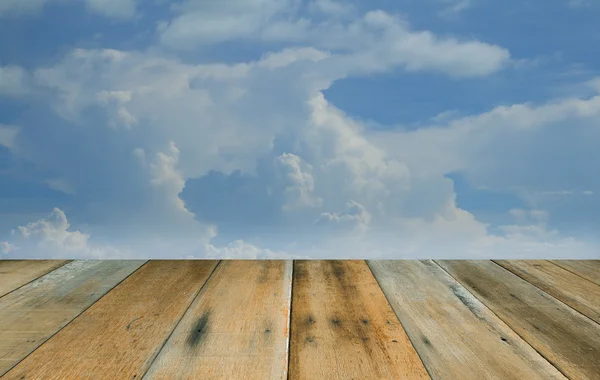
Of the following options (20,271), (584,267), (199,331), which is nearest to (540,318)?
(584,267)

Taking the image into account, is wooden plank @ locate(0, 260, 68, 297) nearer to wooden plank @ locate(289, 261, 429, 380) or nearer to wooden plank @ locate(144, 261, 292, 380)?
wooden plank @ locate(144, 261, 292, 380)

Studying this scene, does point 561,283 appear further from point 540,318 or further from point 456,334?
point 456,334

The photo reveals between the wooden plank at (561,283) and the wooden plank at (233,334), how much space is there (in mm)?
746

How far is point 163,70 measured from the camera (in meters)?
2.44

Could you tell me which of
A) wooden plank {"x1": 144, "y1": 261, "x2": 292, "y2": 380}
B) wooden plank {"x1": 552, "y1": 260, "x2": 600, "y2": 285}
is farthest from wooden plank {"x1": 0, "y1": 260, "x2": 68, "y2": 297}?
wooden plank {"x1": 552, "y1": 260, "x2": 600, "y2": 285}

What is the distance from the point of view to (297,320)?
1.16 metres

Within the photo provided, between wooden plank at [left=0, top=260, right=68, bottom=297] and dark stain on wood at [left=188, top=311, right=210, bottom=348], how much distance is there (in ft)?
2.06

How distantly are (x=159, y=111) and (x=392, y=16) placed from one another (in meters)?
1.25

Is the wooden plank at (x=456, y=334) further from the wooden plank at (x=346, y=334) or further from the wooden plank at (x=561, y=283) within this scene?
the wooden plank at (x=561, y=283)

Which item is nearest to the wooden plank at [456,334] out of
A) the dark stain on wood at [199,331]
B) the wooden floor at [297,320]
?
the wooden floor at [297,320]

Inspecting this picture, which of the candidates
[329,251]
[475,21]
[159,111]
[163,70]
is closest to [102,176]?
[159,111]

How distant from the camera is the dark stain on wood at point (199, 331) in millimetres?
1038

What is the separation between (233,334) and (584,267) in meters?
1.29

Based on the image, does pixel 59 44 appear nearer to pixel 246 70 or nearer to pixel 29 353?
→ pixel 246 70
